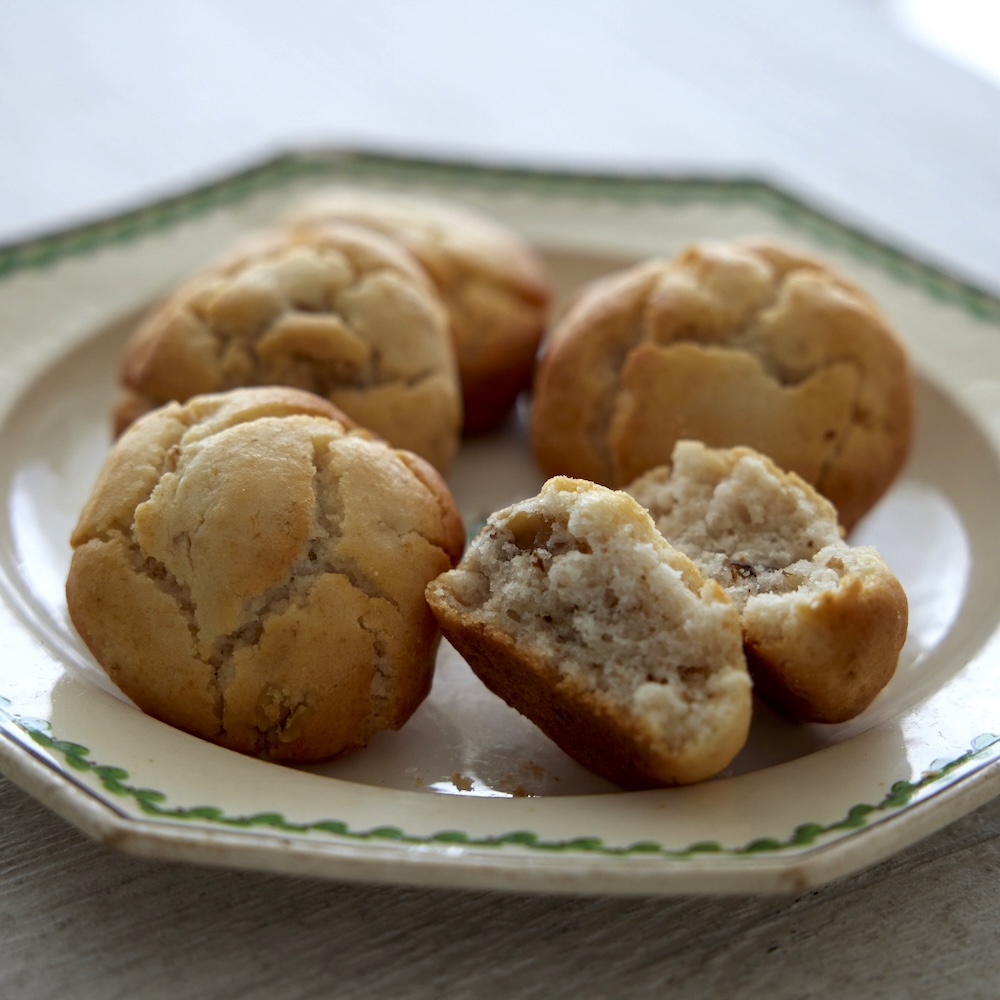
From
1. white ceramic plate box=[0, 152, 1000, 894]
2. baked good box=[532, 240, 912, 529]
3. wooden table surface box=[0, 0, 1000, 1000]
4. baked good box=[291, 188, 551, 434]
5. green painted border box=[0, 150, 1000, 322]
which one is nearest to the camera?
white ceramic plate box=[0, 152, 1000, 894]

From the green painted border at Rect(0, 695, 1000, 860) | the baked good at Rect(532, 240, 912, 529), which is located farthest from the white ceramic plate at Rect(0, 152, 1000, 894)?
the baked good at Rect(532, 240, 912, 529)

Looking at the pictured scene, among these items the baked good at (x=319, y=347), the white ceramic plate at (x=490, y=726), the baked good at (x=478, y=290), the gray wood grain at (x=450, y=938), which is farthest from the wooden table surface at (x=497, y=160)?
the baked good at (x=319, y=347)

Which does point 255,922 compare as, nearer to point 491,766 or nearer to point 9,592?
point 491,766

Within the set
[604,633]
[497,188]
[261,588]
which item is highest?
[604,633]

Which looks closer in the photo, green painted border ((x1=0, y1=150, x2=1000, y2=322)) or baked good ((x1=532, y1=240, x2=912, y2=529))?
baked good ((x1=532, y1=240, x2=912, y2=529))

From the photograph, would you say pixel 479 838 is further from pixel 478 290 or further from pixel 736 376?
pixel 478 290

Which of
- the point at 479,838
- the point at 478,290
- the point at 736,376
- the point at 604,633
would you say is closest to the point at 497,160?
the point at 478,290

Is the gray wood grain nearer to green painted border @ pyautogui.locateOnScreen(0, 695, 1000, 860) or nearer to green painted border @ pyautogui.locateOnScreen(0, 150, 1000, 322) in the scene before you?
green painted border @ pyautogui.locateOnScreen(0, 695, 1000, 860)
